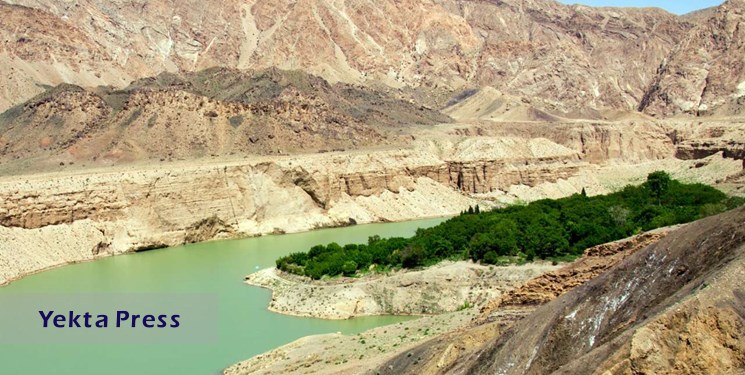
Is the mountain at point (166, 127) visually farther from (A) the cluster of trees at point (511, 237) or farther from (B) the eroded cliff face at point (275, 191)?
(A) the cluster of trees at point (511, 237)

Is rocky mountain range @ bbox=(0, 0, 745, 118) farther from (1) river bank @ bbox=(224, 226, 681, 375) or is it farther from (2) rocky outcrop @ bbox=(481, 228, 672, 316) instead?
(2) rocky outcrop @ bbox=(481, 228, 672, 316)

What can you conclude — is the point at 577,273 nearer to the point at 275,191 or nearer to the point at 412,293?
the point at 412,293

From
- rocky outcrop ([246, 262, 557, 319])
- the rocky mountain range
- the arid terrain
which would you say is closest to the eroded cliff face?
the arid terrain

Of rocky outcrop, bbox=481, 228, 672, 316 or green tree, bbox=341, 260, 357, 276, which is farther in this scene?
green tree, bbox=341, 260, 357, 276

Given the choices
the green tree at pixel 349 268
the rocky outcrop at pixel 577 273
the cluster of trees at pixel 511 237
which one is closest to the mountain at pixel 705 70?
the cluster of trees at pixel 511 237

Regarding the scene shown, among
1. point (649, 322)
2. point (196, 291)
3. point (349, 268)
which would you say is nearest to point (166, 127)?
point (196, 291)

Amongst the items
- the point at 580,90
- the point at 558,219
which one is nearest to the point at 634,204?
the point at 558,219
